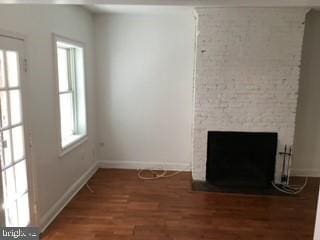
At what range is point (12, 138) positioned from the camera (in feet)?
8.40

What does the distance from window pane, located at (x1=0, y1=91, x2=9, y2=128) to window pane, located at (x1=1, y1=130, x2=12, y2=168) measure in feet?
0.26

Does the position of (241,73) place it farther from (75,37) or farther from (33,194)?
(33,194)

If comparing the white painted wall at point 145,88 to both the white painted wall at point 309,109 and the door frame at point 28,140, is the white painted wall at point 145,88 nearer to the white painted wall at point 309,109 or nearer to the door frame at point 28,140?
the white painted wall at point 309,109

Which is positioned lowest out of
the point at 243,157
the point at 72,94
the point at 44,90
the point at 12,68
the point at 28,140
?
the point at 243,157

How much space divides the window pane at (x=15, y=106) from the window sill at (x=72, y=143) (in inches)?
41.0

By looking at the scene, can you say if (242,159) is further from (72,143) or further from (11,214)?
(11,214)

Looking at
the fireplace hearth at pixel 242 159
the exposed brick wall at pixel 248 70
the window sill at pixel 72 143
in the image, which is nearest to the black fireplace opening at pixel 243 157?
the fireplace hearth at pixel 242 159

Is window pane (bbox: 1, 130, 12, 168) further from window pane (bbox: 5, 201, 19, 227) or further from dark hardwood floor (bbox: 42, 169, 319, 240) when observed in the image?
dark hardwood floor (bbox: 42, 169, 319, 240)

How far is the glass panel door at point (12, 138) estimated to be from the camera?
2.41 meters

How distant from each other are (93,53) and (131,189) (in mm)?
2381

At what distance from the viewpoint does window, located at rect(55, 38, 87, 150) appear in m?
4.14

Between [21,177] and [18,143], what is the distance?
343 mm

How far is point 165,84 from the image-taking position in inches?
191

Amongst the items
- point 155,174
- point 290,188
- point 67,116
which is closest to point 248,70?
point 290,188
